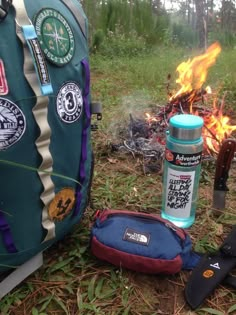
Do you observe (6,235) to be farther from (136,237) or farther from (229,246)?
(229,246)

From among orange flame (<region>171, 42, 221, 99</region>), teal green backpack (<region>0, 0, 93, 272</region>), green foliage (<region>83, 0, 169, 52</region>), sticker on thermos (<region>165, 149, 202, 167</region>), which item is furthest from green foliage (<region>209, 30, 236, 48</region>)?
teal green backpack (<region>0, 0, 93, 272</region>)

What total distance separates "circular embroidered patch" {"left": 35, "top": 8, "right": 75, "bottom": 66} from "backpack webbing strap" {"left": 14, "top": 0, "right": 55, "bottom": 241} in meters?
0.05

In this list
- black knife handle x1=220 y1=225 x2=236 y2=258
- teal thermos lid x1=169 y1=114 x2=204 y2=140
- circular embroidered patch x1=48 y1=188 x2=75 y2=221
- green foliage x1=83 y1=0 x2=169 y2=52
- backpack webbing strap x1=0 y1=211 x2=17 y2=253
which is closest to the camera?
backpack webbing strap x1=0 y1=211 x2=17 y2=253

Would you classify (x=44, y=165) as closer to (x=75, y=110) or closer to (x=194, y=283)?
(x=75, y=110)

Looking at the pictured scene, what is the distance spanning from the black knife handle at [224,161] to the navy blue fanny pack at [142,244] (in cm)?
36

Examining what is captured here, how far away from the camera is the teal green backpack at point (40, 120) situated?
94 cm

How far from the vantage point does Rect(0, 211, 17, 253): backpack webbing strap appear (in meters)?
1.04

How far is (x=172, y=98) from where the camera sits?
2418 mm

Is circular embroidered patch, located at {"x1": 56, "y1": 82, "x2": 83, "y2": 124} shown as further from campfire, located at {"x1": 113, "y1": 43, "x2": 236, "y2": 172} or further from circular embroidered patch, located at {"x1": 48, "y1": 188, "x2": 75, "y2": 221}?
campfire, located at {"x1": 113, "y1": 43, "x2": 236, "y2": 172}

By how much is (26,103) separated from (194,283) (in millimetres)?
791

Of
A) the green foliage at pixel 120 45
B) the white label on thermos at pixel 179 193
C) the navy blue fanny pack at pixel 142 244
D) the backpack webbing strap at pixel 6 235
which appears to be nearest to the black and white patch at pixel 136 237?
the navy blue fanny pack at pixel 142 244

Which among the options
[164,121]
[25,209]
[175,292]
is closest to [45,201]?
[25,209]

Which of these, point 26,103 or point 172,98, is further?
point 172,98

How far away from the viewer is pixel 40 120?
3.27ft
